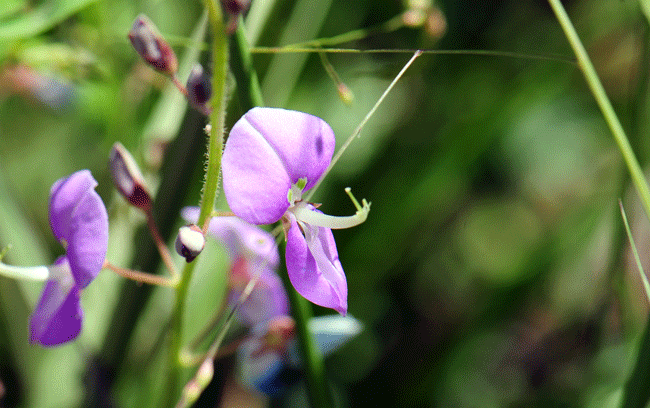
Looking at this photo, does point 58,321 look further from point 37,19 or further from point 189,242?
point 37,19

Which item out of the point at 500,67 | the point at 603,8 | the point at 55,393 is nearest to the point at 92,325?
the point at 55,393

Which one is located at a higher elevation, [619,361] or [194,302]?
[619,361]

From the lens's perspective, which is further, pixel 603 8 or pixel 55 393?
pixel 603 8

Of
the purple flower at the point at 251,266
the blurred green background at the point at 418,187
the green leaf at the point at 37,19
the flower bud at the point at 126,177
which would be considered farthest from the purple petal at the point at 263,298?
the green leaf at the point at 37,19

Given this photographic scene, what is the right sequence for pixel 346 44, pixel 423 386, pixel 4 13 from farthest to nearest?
1. pixel 346 44
2. pixel 423 386
3. pixel 4 13

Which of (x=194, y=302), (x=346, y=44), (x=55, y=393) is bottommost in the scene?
(x=55, y=393)

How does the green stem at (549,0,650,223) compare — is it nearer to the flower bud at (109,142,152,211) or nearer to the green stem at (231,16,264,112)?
the green stem at (231,16,264,112)

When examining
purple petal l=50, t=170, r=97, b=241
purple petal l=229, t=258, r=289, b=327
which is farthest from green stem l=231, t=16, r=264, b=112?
purple petal l=229, t=258, r=289, b=327

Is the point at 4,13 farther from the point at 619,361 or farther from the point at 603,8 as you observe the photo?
the point at 603,8

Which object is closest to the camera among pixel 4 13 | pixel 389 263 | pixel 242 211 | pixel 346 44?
pixel 242 211
